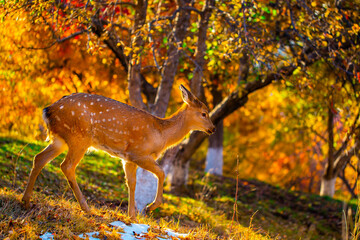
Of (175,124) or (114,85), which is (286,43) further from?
(175,124)

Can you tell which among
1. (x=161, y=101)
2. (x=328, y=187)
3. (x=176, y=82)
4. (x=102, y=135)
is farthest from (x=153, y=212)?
(x=328, y=187)

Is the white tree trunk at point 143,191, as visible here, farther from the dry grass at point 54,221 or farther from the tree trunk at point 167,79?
the dry grass at point 54,221

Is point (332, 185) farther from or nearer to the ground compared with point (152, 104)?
nearer to the ground

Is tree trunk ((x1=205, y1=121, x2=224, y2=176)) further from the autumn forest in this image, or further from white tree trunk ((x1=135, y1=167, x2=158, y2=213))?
white tree trunk ((x1=135, y1=167, x2=158, y2=213))

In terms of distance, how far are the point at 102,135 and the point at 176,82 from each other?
9.99 meters

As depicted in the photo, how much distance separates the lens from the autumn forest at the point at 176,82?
8438 mm

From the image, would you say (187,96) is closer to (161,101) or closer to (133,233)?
(133,233)

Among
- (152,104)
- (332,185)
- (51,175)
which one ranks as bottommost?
(51,175)

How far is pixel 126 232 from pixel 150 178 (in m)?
4.88

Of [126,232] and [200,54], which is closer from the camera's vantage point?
[126,232]

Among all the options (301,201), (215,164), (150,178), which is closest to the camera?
(150,178)

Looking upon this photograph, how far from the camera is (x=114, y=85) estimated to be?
46.7ft

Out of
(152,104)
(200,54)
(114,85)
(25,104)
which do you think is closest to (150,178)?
(152,104)

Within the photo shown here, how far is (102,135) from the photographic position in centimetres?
679
